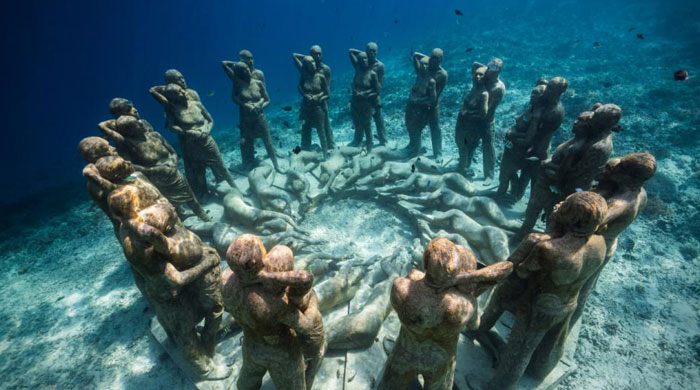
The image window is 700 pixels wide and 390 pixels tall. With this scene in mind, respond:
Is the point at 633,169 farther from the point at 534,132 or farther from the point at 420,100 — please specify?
the point at 420,100

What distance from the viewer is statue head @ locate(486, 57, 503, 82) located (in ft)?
26.7

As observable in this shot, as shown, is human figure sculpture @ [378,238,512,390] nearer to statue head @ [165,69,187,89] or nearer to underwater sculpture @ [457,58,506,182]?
underwater sculpture @ [457,58,506,182]

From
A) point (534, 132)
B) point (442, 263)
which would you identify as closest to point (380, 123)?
point (534, 132)

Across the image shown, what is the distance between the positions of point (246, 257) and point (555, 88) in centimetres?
739

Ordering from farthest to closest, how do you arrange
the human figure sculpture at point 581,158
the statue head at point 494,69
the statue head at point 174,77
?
the statue head at point 494,69
the statue head at point 174,77
the human figure sculpture at point 581,158

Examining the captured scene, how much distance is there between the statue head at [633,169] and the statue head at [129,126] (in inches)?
343

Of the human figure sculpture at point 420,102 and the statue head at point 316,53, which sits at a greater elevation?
the statue head at point 316,53

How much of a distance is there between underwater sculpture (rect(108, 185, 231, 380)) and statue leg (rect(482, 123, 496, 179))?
8357 mm

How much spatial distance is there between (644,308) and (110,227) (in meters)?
15.4

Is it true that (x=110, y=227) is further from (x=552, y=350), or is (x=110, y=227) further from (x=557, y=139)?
(x=557, y=139)

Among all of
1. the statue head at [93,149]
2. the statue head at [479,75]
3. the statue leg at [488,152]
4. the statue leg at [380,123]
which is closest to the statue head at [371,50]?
the statue leg at [380,123]

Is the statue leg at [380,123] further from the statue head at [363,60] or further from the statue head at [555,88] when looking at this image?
the statue head at [555,88]

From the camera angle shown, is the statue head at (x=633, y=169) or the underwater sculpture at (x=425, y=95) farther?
the underwater sculpture at (x=425, y=95)

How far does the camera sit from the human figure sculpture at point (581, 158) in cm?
502
